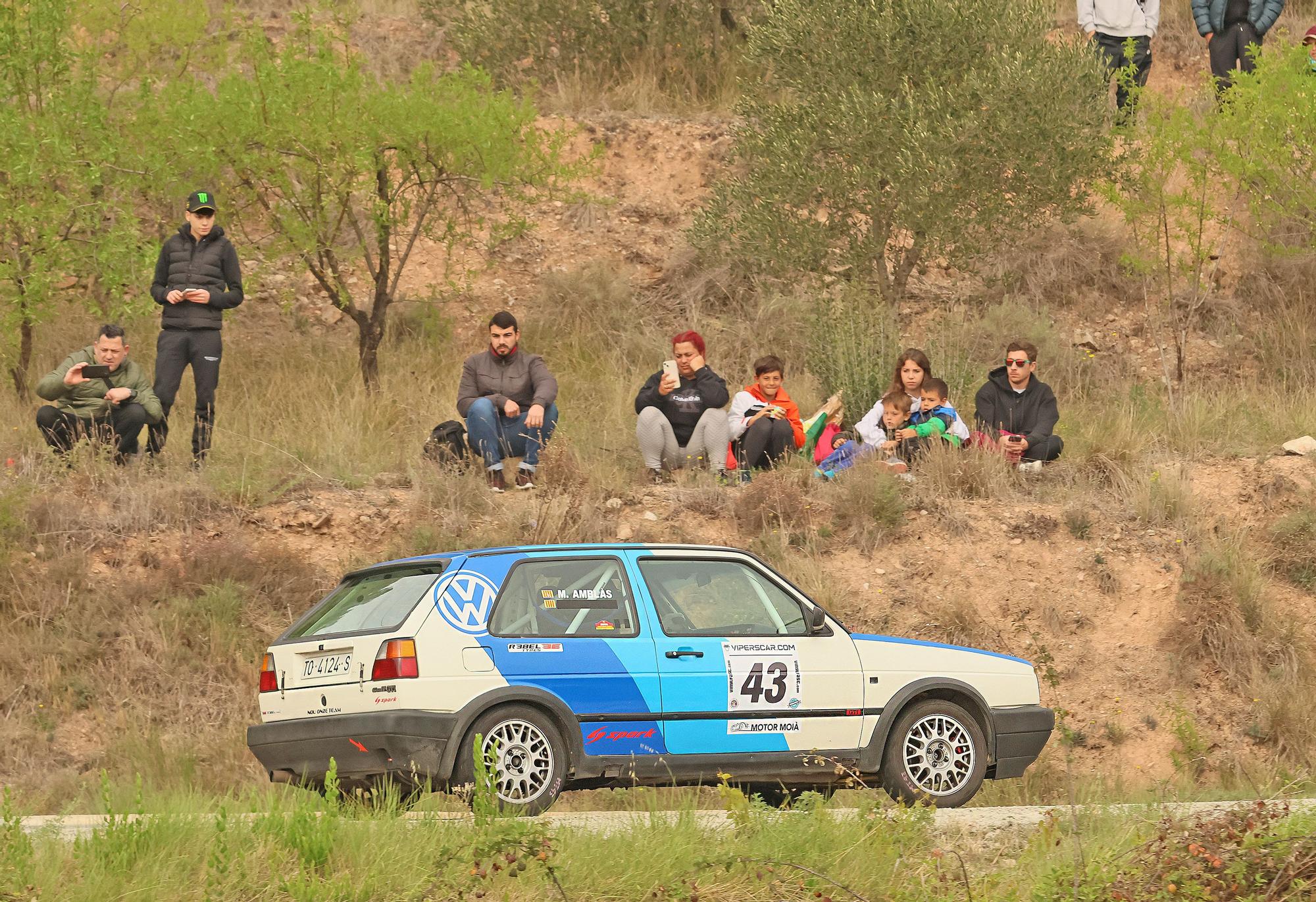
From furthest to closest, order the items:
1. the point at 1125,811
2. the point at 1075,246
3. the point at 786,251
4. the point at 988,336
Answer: the point at 1075,246 < the point at 988,336 < the point at 786,251 < the point at 1125,811

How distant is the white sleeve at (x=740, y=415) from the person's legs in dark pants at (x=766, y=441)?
6 cm

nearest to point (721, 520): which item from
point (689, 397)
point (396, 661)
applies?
point (689, 397)

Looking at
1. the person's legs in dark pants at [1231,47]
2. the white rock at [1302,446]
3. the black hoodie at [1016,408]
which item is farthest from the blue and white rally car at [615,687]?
the person's legs in dark pants at [1231,47]

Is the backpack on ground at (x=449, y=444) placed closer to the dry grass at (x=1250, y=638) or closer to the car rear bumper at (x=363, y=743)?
the car rear bumper at (x=363, y=743)

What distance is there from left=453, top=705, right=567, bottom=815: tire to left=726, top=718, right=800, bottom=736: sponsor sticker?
0.92 metres

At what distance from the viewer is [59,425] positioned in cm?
1332

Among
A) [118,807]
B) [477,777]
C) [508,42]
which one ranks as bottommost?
[118,807]

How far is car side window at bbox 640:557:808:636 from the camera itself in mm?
8914

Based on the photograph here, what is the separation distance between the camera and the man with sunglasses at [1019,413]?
14.0 m

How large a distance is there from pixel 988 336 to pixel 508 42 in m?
8.10

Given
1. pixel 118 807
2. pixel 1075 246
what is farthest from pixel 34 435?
pixel 1075 246

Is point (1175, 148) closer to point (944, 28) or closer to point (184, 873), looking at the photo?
point (944, 28)

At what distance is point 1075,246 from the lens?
20953mm

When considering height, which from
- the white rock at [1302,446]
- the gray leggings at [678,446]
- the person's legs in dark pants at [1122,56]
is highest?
the person's legs in dark pants at [1122,56]
